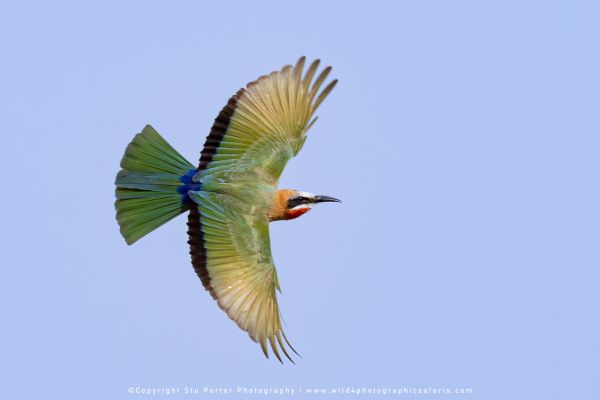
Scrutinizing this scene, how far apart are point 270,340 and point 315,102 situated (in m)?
2.41

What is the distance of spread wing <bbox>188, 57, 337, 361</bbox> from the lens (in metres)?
10.2

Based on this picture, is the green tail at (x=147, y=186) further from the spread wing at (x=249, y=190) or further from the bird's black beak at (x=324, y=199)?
the bird's black beak at (x=324, y=199)

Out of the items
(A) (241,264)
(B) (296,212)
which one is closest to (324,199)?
(B) (296,212)

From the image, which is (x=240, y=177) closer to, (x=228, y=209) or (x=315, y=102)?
(x=228, y=209)

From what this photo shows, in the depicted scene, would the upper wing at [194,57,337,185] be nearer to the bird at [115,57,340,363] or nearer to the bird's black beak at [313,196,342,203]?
the bird at [115,57,340,363]

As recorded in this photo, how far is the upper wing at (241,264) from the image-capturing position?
33.2 feet

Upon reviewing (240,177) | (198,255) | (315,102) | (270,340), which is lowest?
(270,340)

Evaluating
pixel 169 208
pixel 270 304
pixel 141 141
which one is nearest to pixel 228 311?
pixel 270 304

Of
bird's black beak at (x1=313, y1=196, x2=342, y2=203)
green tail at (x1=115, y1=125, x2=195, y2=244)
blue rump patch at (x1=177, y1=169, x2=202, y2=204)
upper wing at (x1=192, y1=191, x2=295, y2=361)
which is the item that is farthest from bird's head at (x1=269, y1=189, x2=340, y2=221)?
green tail at (x1=115, y1=125, x2=195, y2=244)

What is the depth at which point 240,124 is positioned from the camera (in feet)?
36.1

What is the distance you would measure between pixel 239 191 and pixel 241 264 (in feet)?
2.30

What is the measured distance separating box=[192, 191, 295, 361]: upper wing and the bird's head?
0.71 feet

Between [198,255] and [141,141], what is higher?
[141,141]

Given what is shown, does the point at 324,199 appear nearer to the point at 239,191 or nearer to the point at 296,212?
the point at 296,212
